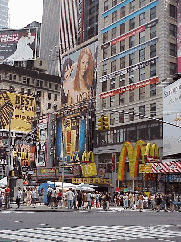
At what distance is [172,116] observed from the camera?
55.8m

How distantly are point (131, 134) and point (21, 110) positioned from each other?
31.3 metres

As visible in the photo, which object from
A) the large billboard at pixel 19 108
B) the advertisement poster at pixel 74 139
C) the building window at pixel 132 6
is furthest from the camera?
the large billboard at pixel 19 108

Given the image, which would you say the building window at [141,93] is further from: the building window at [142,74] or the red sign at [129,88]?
the building window at [142,74]

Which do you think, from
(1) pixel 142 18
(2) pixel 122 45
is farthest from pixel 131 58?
(1) pixel 142 18

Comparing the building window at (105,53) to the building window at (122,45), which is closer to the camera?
the building window at (122,45)

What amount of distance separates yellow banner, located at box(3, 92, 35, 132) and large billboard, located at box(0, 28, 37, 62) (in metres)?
8.83

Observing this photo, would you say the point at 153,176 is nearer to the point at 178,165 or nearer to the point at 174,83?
the point at 178,165

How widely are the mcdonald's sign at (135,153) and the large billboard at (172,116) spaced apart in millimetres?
2448

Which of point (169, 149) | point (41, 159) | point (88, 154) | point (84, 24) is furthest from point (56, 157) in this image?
point (84, 24)

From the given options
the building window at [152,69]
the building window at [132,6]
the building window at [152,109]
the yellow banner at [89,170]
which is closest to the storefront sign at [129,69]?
the building window at [152,69]

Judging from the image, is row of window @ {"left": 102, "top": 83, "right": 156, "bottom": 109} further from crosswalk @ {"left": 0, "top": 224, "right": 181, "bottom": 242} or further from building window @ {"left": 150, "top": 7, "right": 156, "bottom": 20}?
crosswalk @ {"left": 0, "top": 224, "right": 181, "bottom": 242}

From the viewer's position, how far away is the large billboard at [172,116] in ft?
178

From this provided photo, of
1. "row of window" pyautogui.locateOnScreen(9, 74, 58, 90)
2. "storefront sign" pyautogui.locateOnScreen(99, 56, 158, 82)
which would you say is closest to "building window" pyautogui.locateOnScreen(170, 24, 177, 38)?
"storefront sign" pyautogui.locateOnScreen(99, 56, 158, 82)

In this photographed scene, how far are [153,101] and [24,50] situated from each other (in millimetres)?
39399
